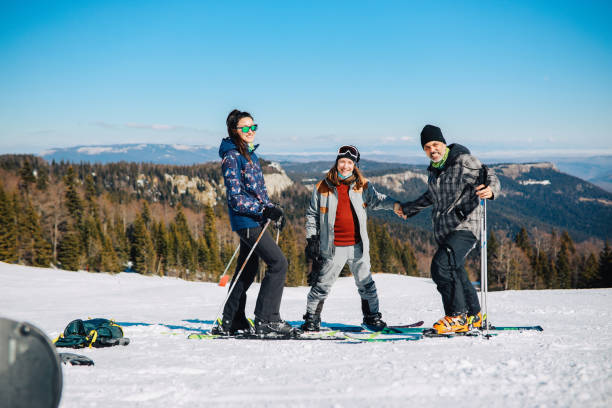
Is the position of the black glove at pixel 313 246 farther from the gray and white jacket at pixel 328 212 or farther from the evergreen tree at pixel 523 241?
the evergreen tree at pixel 523 241

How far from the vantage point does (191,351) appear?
4156 mm

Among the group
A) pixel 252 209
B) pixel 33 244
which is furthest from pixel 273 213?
pixel 33 244

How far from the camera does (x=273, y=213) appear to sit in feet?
Answer: 15.9

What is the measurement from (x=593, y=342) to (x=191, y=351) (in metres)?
4.06

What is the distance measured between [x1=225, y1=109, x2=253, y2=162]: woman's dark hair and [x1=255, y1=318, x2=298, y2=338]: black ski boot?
2016 millimetres

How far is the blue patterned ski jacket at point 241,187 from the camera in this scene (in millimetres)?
4801

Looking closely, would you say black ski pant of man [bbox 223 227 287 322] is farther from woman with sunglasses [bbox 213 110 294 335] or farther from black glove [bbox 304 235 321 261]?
black glove [bbox 304 235 321 261]

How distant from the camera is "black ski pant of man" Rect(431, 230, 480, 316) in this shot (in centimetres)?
457

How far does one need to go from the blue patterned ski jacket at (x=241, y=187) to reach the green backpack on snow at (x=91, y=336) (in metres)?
1.88

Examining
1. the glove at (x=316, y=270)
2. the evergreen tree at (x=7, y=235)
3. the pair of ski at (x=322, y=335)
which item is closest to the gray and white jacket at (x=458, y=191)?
the pair of ski at (x=322, y=335)

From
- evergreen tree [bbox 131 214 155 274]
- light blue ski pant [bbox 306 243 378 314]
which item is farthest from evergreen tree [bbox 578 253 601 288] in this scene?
evergreen tree [bbox 131 214 155 274]

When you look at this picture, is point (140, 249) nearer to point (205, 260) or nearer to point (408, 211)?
point (205, 260)

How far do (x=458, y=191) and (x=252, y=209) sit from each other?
2435mm

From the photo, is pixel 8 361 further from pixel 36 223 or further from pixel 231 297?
pixel 36 223
